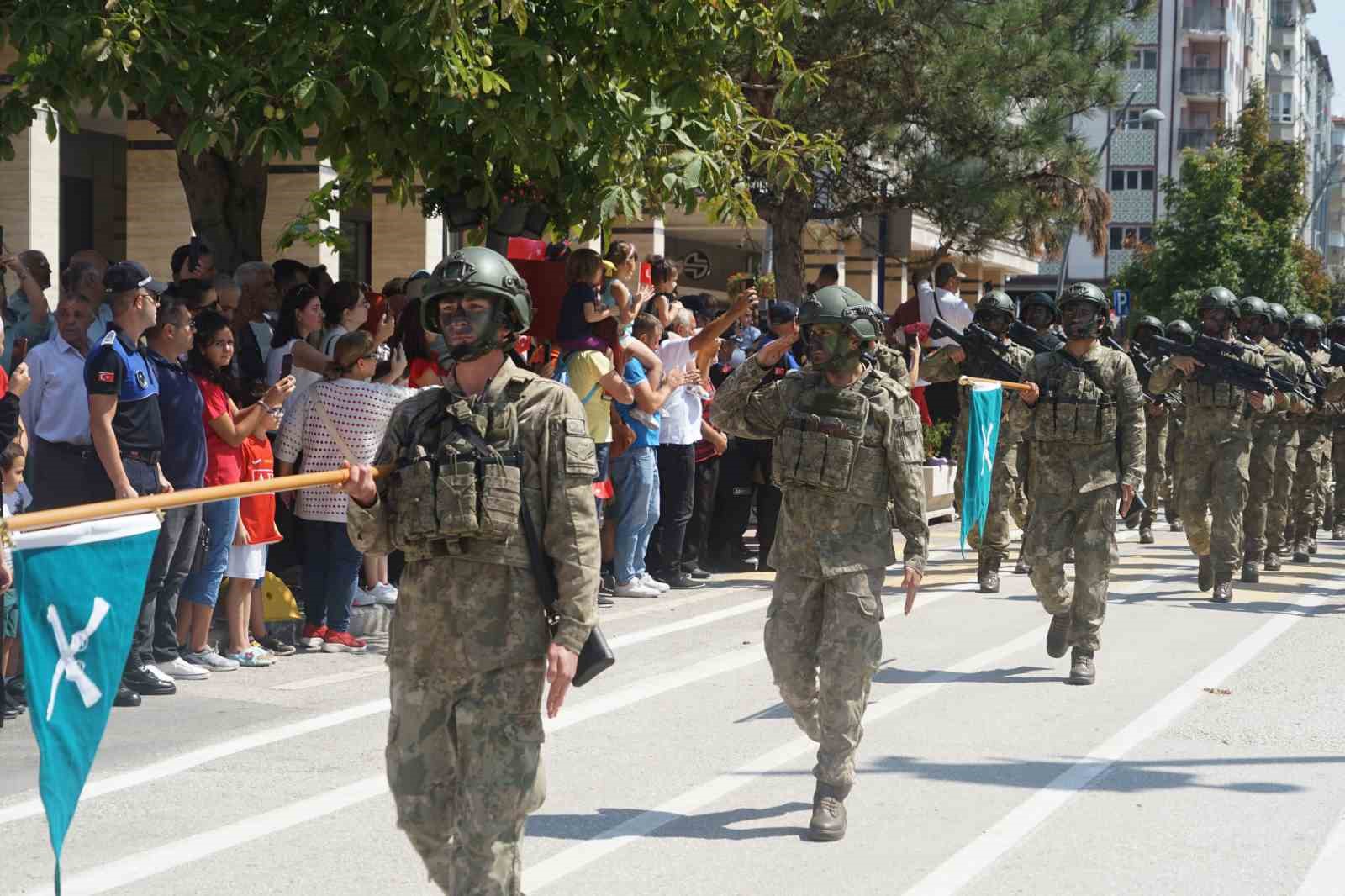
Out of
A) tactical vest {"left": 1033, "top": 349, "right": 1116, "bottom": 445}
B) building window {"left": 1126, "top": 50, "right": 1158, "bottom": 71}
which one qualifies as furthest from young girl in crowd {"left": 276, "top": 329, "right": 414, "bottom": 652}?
building window {"left": 1126, "top": 50, "right": 1158, "bottom": 71}

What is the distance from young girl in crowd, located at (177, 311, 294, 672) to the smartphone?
2.86 ft

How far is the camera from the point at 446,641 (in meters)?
4.78

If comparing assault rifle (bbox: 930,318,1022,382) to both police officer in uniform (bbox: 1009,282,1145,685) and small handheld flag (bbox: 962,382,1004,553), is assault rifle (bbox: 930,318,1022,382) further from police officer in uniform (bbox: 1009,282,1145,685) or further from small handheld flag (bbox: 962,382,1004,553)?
police officer in uniform (bbox: 1009,282,1145,685)

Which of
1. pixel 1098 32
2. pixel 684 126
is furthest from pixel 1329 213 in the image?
pixel 684 126

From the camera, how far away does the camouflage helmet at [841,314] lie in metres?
6.71

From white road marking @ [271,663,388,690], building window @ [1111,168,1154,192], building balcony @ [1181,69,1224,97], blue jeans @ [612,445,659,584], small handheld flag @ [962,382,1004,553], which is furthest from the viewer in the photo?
building window @ [1111,168,1154,192]

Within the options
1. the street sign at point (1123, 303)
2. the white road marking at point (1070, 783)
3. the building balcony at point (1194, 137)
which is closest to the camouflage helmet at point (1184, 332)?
the white road marking at point (1070, 783)

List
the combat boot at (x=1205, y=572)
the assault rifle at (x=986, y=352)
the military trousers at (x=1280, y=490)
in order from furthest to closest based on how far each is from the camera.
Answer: the military trousers at (x=1280, y=490) < the combat boot at (x=1205, y=572) < the assault rifle at (x=986, y=352)

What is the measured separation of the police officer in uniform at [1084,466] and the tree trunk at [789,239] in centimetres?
1027

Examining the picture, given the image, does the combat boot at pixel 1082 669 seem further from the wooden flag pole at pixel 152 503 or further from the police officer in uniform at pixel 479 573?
the wooden flag pole at pixel 152 503

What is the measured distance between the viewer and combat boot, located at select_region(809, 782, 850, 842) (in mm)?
6395

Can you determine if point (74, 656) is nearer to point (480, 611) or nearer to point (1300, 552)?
point (480, 611)

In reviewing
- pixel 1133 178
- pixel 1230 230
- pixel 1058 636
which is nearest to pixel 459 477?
pixel 1058 636

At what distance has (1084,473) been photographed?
9.88 m
